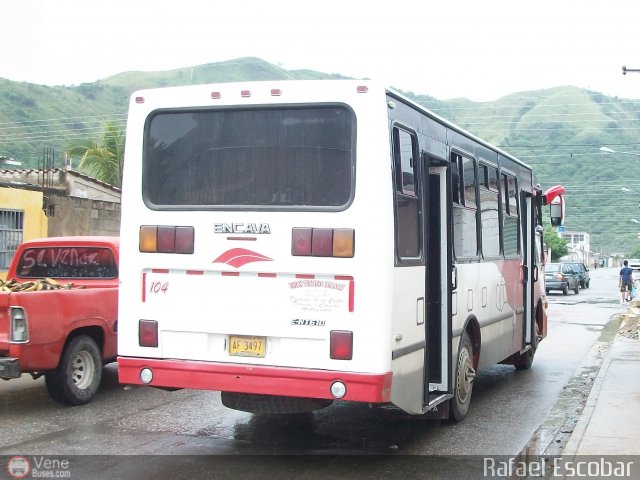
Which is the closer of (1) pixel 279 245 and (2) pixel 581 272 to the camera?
(1) pixel 279 245

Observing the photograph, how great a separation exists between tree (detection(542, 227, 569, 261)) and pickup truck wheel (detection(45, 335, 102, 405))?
282ft

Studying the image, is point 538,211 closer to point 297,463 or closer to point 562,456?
point 562,456

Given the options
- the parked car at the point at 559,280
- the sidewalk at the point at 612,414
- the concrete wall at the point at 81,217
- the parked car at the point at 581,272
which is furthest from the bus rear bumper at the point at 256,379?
the parked car at the point at 581,272

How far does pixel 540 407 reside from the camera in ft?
30.6

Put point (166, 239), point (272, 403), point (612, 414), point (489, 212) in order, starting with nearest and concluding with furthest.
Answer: point (272, 403), point (166, 239), point (612, 414), point (489, 212)

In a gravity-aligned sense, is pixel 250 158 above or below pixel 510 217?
above

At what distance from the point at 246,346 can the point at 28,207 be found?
14903 millimetres

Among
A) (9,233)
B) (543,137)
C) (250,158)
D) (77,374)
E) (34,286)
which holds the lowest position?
(77,374)

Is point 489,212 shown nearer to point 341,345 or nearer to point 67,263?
point 341,345

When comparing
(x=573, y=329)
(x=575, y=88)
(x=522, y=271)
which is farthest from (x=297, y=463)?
(x=575, y=88)

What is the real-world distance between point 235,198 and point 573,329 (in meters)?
14.8

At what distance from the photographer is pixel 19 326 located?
8000 millimetres

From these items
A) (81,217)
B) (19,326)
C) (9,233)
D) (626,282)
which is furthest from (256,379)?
(626,282)

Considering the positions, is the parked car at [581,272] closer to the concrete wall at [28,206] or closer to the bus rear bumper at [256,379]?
the concrete wall at [28,206]
